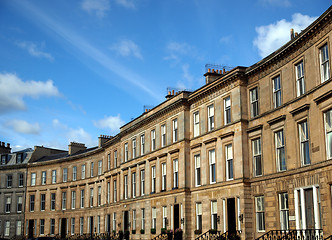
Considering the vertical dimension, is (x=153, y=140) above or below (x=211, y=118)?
below

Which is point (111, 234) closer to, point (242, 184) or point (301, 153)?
point (242, 184)

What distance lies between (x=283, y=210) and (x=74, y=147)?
152ft

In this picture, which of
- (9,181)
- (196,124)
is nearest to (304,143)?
(196,124)

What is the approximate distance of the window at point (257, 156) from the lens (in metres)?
30.5

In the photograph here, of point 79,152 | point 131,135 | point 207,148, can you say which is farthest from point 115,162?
point 207,148

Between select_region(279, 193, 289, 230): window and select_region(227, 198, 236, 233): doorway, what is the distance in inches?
182

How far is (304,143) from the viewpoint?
26000mm

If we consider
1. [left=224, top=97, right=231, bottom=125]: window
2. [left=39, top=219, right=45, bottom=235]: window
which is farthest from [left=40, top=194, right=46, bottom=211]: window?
[left=224, top=97, right=231, bottom=125]: window

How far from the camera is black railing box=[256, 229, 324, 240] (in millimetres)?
23625

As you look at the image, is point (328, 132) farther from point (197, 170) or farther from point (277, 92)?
point (197, 170)

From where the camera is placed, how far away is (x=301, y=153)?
26.1 metres

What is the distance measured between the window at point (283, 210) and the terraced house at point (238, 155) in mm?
63

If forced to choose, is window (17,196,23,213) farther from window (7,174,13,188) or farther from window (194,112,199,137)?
window (194,112,199,137)

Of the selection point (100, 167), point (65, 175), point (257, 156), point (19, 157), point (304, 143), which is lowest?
point (257, 156)
